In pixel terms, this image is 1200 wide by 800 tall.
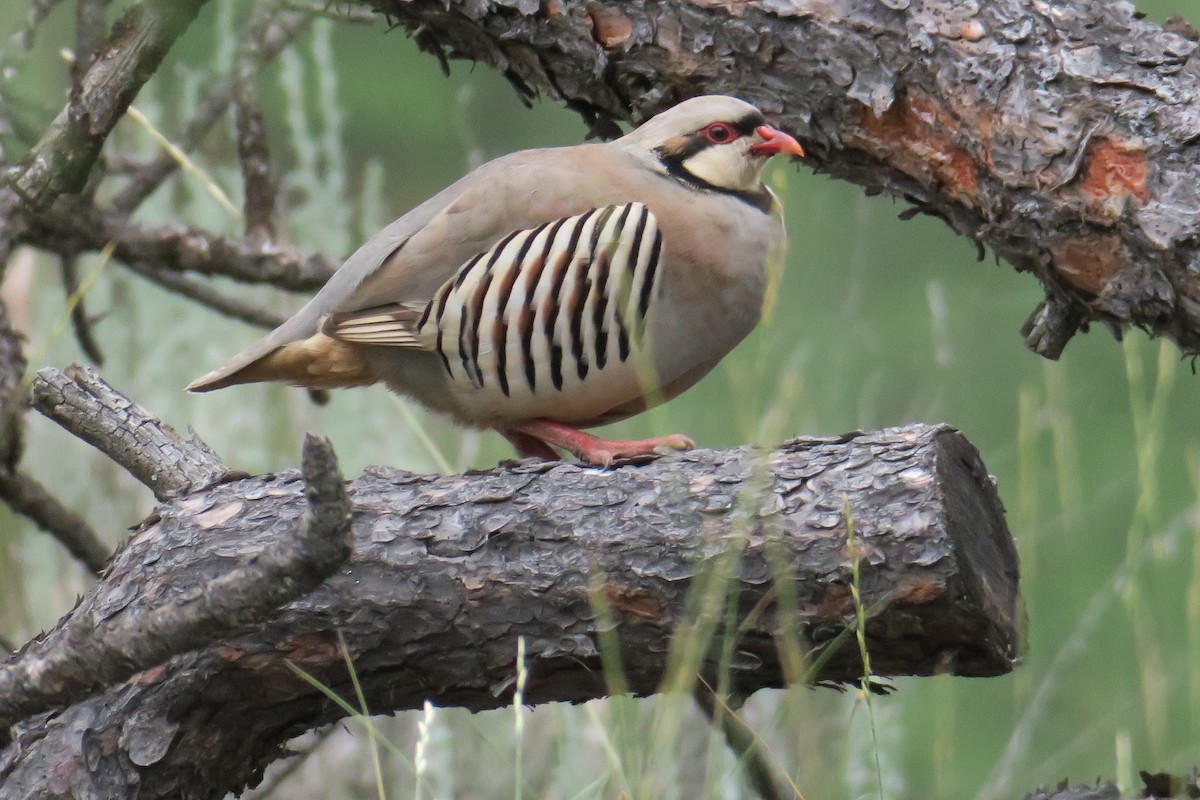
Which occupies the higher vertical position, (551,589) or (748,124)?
(748,124)

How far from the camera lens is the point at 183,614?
205 centimetres

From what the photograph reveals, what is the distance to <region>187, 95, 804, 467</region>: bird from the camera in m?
2.92

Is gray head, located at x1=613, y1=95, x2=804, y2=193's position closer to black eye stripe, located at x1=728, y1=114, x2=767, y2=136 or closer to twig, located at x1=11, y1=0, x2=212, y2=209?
black eye stripe, located at x1=728, y1=114, x2=767, y2=136

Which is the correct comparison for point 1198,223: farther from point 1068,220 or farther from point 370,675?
point 370,675

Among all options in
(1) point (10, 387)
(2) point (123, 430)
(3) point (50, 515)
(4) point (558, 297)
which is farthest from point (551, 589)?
(3) point (50, 515)

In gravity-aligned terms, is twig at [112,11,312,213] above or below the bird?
above

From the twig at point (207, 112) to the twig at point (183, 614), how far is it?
1.97 m

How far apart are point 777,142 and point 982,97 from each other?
453 mm

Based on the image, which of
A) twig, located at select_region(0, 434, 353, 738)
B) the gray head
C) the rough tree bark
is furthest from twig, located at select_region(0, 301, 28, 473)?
the gray head

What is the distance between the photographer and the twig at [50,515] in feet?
11.6

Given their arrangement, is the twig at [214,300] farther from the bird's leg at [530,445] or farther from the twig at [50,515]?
the bird's leg at [530,445]

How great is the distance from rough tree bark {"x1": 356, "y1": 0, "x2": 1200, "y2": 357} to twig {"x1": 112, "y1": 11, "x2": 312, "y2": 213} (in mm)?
1109

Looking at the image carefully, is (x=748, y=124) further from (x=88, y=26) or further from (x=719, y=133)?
(x=88, y=26)

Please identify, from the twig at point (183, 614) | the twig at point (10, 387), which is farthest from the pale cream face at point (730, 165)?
the twig at point (10, 387)
